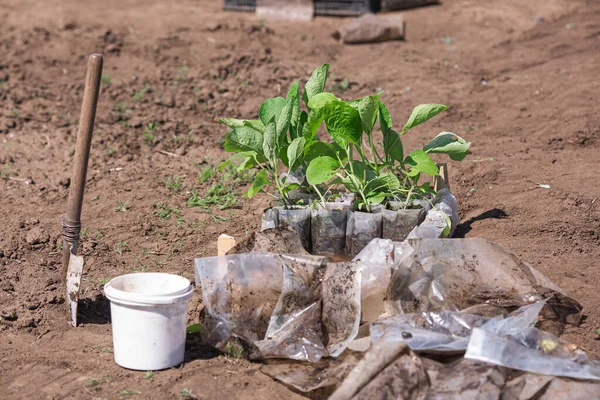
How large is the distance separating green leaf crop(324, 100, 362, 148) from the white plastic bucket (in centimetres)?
101

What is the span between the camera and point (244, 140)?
331cm

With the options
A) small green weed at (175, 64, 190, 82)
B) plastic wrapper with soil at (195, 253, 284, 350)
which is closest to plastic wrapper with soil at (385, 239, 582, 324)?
plastic wrapper with soil at (195, 253, 284, 350)

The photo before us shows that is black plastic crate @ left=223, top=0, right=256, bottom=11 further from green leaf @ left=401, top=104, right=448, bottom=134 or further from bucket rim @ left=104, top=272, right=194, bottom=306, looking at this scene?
bucket rim @ left=104, top=272, right=194, bottom=306

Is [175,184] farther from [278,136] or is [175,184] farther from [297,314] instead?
[297,314]

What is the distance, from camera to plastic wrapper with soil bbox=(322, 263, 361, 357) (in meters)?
2.69

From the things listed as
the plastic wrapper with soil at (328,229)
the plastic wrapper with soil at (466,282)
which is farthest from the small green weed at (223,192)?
the plastic wrapper with soil at (466,282)

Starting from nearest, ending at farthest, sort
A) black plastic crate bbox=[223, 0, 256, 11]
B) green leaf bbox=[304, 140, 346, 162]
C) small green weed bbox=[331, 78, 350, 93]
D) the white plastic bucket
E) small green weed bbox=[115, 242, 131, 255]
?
the white plastic bucket
green leaf bbox=[304, 140, 346, 162]
small green weed bbox=[115, 242, 131, 255]
small green weed bbox=[331, 78, 350, 93]
black plastic crate bbox=[223, 0, 256, 11]

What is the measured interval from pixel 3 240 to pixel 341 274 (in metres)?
2.02

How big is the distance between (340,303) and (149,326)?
695 millimetres

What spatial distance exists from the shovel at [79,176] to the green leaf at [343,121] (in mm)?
975

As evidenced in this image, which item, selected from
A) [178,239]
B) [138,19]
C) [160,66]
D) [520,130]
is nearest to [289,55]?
[160,66]

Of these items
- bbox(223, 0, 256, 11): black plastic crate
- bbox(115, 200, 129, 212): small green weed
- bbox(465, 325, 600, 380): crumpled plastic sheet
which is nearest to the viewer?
bbox(465, 325, 600, 380): crumpled plastic sheet

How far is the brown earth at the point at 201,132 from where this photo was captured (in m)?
2.96

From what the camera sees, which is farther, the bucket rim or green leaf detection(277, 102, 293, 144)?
green leaf detection(277, 102, 293, 144)
